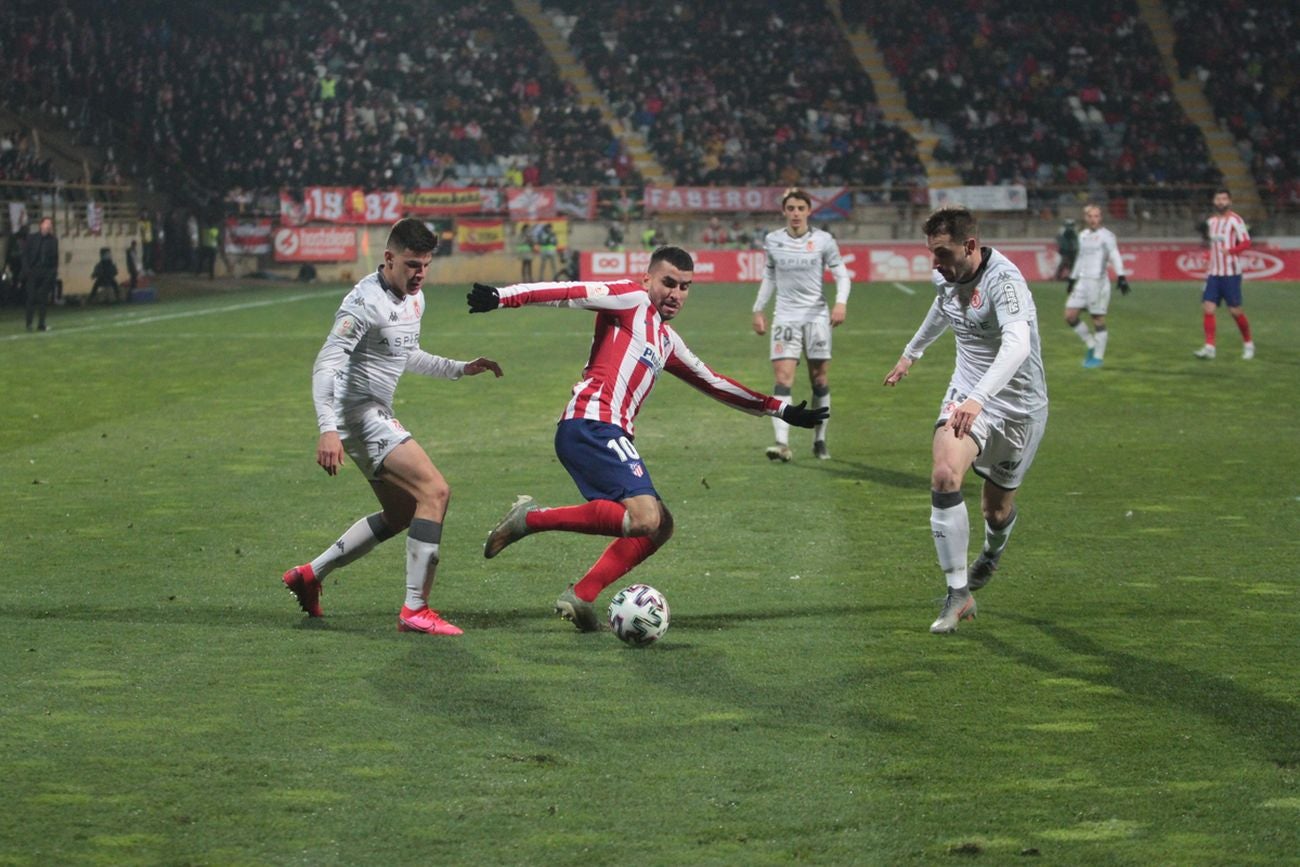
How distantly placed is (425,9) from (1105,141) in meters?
22.6

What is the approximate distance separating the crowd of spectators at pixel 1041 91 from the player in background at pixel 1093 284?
26343 mm

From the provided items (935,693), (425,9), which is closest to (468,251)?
(425,9)

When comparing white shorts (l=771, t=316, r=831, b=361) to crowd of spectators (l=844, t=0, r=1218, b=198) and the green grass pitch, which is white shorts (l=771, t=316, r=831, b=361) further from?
crowd of spectators (l=844, t=0, r=1218, b=198)

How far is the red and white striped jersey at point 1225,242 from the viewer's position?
75.7 feet

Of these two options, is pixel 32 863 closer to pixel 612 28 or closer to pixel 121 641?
pixel 121 641

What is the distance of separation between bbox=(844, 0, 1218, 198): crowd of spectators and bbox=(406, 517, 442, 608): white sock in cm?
4333

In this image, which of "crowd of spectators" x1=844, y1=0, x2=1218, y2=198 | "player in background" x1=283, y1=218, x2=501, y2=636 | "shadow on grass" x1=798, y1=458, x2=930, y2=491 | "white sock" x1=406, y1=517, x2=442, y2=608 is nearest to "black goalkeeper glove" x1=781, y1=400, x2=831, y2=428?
"player in background" x1=283, y1=218, x2=501, y2=636

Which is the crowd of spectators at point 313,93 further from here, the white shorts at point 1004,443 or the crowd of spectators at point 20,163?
the white shorts at point 1004,443

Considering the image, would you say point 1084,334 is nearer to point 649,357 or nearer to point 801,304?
point 801,304

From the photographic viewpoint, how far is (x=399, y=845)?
484 cm

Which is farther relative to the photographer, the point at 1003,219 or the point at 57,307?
the point at 1003,219

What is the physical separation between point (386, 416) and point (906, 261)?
130 ft

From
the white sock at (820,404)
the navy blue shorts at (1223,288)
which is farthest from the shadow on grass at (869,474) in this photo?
the navy blue shorts at (1223,288)

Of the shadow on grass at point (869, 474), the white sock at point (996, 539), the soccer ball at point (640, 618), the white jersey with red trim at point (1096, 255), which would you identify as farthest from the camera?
the white jersey with red trim at point (1096, 255)
